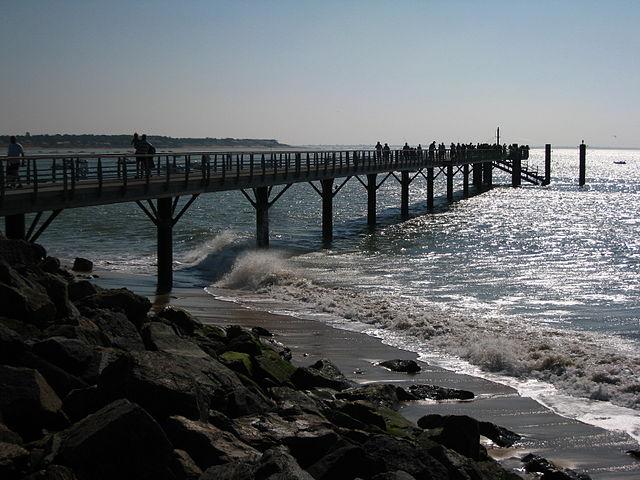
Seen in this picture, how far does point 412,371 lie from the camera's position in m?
14.1

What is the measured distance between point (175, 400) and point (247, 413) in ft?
3.95

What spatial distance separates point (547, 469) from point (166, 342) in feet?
14.8

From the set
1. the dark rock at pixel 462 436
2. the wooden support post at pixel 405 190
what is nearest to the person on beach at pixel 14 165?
the dark rock at pixel 462 436

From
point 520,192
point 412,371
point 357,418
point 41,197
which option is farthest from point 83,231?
point 520,192

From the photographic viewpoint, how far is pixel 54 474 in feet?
20.1

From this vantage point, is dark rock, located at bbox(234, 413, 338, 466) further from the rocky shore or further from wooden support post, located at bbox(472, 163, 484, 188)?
wooden support post, located at bbox(472, 163, 484, 188)

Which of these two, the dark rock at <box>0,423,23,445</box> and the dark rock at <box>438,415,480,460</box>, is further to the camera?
the dark rock at <box>438,415,480,460</box>

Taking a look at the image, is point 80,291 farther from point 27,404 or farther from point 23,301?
point 27,404

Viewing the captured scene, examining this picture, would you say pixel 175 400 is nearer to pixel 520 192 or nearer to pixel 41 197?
pixel 41 197

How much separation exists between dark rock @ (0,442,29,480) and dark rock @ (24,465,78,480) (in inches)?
9.4

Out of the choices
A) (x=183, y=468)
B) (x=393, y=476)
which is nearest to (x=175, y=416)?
(x=183, y=468)

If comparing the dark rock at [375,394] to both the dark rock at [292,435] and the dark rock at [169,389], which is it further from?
the dark rock at [292,435]

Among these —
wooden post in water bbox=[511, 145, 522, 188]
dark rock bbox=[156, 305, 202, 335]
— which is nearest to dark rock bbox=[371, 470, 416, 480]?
dark rock bbox=[156, 305, 202, 335]

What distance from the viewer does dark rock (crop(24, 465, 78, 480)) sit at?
6074mm
